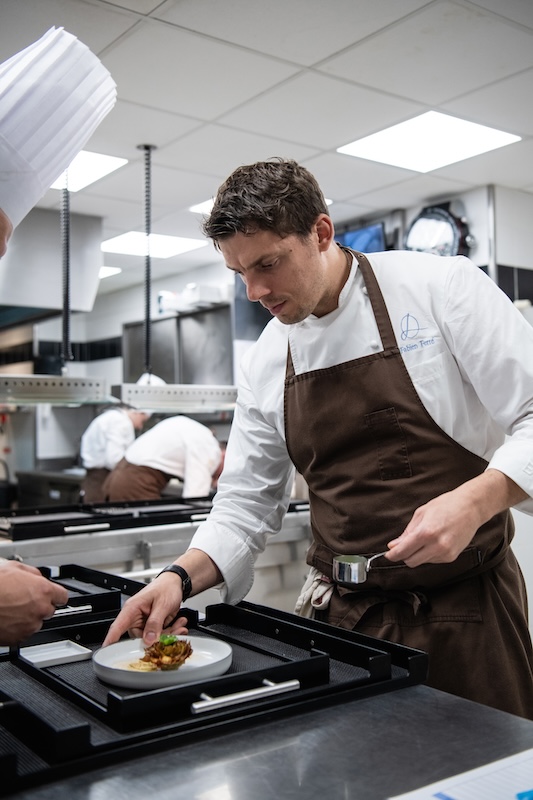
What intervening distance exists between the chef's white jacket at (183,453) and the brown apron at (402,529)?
8.56 feet

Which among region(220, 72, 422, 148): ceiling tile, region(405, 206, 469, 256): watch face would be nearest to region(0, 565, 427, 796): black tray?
region(220, 72, 422, 148): ceiling tile

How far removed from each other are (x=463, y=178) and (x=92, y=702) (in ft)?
14.6

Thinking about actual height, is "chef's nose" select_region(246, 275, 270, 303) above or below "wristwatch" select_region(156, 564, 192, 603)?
above

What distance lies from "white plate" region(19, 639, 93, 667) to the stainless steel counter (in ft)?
1.13

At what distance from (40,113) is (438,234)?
413 cm

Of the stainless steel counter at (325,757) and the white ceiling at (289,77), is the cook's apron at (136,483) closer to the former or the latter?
the white ceiling at (289,77)

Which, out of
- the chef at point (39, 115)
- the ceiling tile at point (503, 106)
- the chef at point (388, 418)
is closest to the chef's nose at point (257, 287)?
the chef at point (388, 418)

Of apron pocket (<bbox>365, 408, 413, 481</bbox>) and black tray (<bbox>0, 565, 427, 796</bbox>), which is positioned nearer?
black tray (<bbox>0, 565, 427, 796</bbox>)

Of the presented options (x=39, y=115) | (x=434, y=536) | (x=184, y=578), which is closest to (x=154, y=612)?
(x=184, y=578)

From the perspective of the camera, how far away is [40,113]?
144 centimetres

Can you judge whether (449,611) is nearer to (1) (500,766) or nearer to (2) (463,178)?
(1) (500,766)

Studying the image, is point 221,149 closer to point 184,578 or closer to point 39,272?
point 39,272

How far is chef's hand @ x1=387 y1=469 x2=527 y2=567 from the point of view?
1.21 metres

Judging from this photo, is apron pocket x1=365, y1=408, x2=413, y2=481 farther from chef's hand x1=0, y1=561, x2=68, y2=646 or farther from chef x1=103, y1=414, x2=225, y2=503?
chef x1=103, y1=414, x2=225, y2=503
